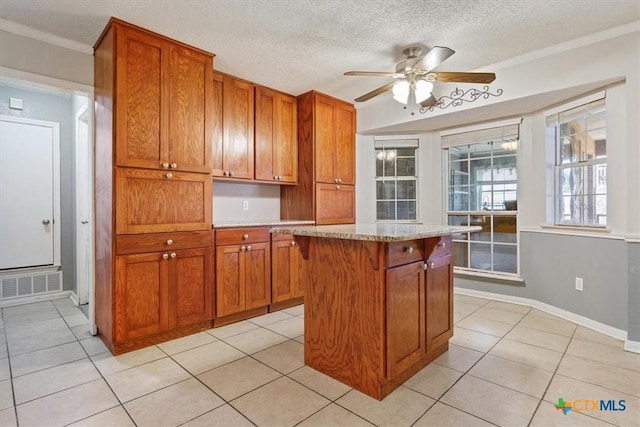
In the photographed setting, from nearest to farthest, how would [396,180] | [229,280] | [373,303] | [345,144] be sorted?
[373,303] → [229,280] → [345,144] → [396,180]

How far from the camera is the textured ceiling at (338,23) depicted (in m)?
2.28

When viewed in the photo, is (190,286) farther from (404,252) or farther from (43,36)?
(43,36)

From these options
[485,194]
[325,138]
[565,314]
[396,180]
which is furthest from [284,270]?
[565,314]

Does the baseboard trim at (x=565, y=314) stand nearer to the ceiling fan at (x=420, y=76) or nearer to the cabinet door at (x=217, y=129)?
the ceiling fan at (x=420, y=76)

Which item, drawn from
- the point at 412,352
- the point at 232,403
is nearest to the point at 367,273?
the point at 412,352

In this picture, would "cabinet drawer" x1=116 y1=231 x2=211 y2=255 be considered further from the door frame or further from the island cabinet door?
the island cabinet door

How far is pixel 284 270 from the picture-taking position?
3.56m

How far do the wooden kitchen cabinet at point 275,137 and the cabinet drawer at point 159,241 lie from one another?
1.09m

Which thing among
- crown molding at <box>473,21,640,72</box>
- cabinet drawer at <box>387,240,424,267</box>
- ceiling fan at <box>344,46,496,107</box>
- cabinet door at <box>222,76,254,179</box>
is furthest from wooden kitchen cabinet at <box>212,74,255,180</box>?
crown molding at <box>473,21,640,72</box>

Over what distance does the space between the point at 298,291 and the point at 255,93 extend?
2.30 metres

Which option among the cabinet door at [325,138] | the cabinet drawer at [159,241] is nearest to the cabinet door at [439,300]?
the cabinet drawer at [159,241]

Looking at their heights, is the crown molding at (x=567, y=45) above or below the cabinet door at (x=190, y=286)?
above

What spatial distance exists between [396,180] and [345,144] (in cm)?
90

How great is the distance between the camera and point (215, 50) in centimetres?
291
